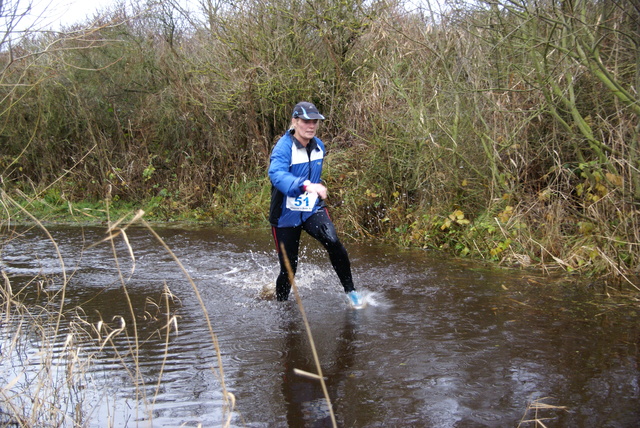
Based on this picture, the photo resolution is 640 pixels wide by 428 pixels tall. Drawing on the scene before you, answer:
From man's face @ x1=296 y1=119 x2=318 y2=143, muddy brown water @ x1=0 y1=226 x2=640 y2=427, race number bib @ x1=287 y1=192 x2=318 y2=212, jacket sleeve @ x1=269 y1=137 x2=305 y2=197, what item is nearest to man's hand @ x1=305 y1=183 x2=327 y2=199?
jacket sleeve @ x1=269 y1=137 x2=305 y2=197

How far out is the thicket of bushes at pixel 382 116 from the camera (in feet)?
24.4

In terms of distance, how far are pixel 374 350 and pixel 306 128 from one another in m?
2.08

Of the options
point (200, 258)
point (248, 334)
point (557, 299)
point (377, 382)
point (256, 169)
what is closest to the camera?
point (377, 382)

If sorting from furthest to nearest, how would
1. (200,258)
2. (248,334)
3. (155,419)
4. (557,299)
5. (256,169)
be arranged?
(256,169) < (200,258) < (557,299) < (248,334) < (155,419)

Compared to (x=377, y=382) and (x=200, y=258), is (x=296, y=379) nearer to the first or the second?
(x=377, y=382)

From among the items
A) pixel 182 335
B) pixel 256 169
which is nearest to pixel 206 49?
pixel 256 169

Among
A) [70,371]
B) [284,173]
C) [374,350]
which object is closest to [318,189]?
[284,173]

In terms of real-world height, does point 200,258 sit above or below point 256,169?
below

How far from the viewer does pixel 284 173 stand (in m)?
5.73

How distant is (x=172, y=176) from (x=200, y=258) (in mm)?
6774

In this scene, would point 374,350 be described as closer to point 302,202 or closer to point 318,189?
point 318,189

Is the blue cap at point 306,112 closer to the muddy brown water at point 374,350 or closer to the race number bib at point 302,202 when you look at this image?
the race number bib at point 302,202

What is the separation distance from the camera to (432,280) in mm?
7508

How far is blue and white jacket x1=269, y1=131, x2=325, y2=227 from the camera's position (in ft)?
19.0
